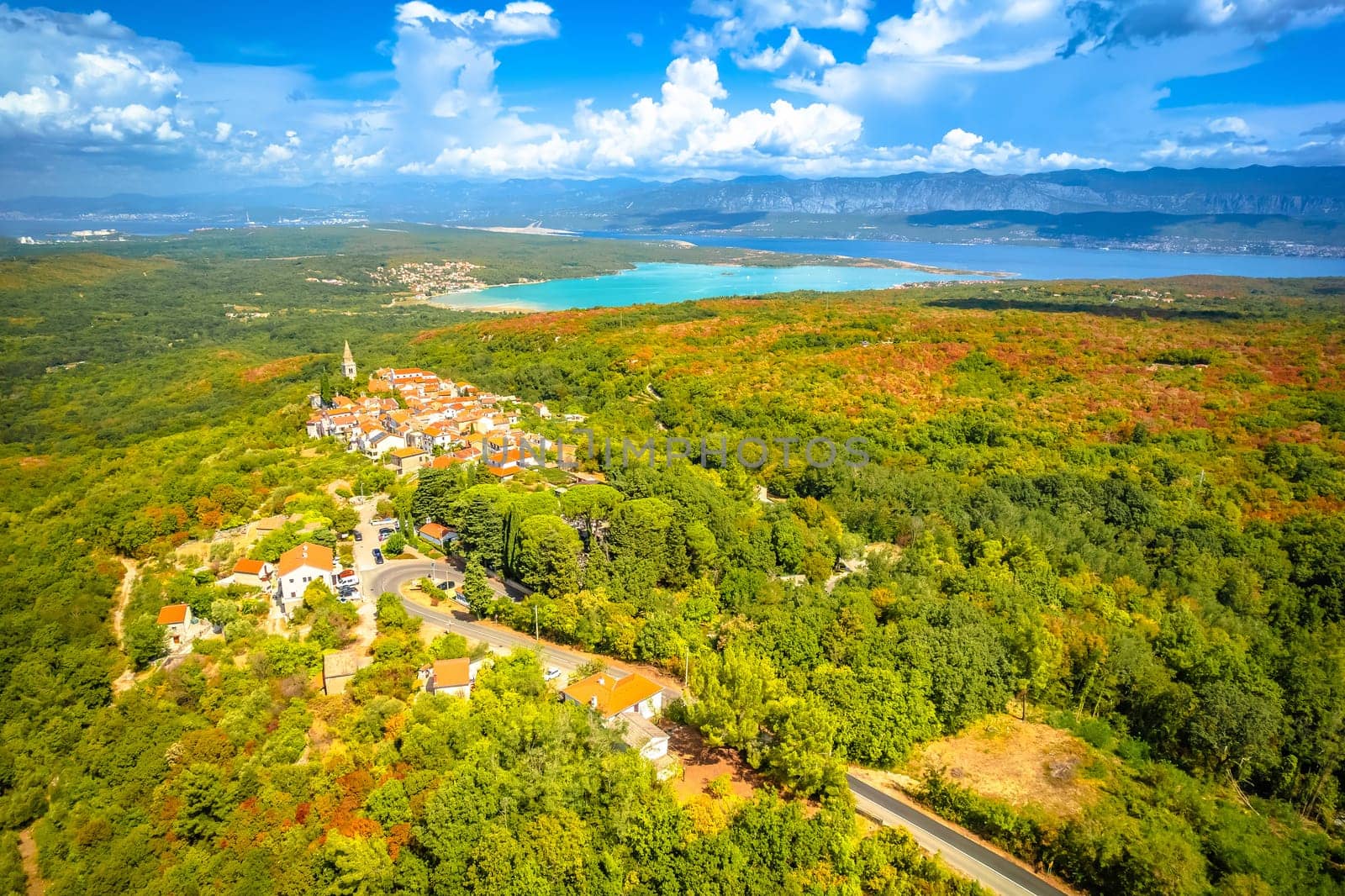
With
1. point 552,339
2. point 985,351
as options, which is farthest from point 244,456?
point 985,351

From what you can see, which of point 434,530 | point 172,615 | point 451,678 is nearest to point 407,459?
point 434,530

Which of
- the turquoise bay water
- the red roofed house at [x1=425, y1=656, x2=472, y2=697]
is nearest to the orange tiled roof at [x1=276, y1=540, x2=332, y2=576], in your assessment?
the red roofed house at [x1=425, y1=656, x2=472, y2=697]

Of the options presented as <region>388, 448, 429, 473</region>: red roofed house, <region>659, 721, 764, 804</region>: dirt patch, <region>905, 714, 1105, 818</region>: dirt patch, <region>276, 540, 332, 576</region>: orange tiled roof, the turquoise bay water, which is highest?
the turquoise bay water

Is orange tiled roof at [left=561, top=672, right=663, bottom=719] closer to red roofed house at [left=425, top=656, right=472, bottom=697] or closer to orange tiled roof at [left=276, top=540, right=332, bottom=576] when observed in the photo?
red roofed house at [left=425, top=656, right=472, bottom=697]

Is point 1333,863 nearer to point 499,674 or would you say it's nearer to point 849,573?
point 849,573

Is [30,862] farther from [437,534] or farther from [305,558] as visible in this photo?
[437,534]
